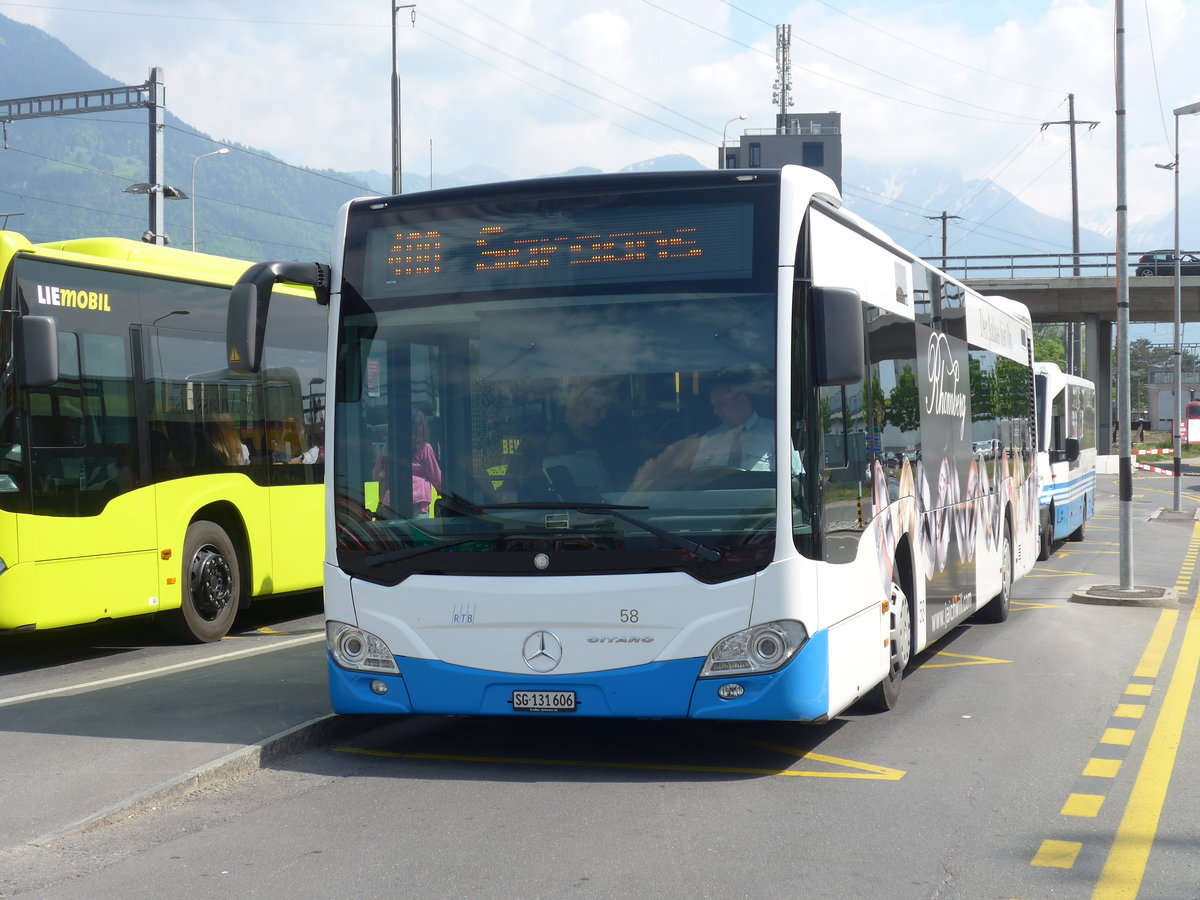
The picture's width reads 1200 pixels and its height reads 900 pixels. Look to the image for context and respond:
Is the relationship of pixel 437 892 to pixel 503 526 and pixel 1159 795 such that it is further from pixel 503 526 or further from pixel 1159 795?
pixel 1159 795

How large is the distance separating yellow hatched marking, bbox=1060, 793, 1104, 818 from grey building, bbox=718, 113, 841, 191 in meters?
90.6

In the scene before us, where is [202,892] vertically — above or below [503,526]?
below

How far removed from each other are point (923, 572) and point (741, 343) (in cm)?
330

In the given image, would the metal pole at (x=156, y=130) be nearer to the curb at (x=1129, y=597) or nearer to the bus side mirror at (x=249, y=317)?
the curb at (x=1129, y=597)

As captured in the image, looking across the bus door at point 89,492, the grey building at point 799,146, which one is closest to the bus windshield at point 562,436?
the bus door at point 89,492

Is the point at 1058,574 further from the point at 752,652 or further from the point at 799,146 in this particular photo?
the point at 799,146

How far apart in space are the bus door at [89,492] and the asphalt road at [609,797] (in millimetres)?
954

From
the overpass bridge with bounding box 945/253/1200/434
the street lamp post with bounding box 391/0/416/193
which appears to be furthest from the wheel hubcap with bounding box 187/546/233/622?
the overpass bridge with bounding box 945/253/1200/434

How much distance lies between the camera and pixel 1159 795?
22.8ft

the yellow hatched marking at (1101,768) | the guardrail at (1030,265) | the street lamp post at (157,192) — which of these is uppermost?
the guardrail at (1030,265)

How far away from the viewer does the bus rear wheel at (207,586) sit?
42.3ft

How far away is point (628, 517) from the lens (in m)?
7.24

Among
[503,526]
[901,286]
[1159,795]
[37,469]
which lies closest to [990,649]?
[901,286]

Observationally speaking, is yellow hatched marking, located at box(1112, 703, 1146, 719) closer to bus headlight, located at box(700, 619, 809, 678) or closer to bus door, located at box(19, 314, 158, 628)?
bus headlight, located at box(700, 619, 809, 678)
